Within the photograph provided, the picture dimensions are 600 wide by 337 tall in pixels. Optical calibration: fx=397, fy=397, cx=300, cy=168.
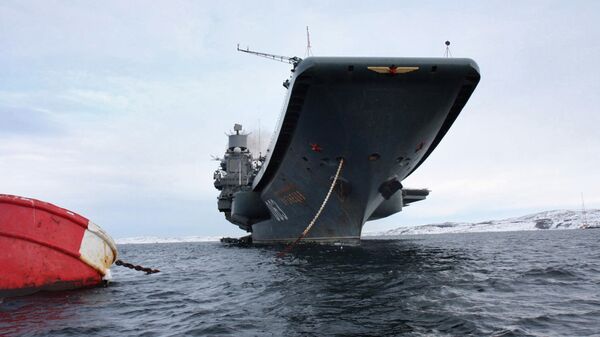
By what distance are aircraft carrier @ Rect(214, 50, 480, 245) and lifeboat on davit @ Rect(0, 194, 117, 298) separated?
9.03 metres

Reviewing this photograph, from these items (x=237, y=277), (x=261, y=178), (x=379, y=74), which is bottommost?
(x=237, y=277)

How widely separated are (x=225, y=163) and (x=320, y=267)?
3904cm

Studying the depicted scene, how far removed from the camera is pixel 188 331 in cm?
562

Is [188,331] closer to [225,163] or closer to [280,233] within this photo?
[280,233]

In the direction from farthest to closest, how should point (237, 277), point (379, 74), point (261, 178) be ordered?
1. point (261, 178)
2. point (379, 74)
3. point (237, 277)

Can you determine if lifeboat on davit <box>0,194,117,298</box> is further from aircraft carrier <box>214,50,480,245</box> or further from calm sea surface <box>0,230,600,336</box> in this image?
aircraft carrier <box>214,50,480,245</box>

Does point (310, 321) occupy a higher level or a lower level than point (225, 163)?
lower

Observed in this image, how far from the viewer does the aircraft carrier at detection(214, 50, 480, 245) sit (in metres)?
15.3

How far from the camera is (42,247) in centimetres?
867

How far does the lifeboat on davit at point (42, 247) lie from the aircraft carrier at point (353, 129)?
29.6ft

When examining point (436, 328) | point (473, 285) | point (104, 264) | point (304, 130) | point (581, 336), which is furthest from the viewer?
point (304, 130)

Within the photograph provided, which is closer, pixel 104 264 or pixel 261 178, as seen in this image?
pixel 104 264

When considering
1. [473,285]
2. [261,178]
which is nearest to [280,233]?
[261,178]

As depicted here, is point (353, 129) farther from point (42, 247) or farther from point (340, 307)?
point (42, 247)
